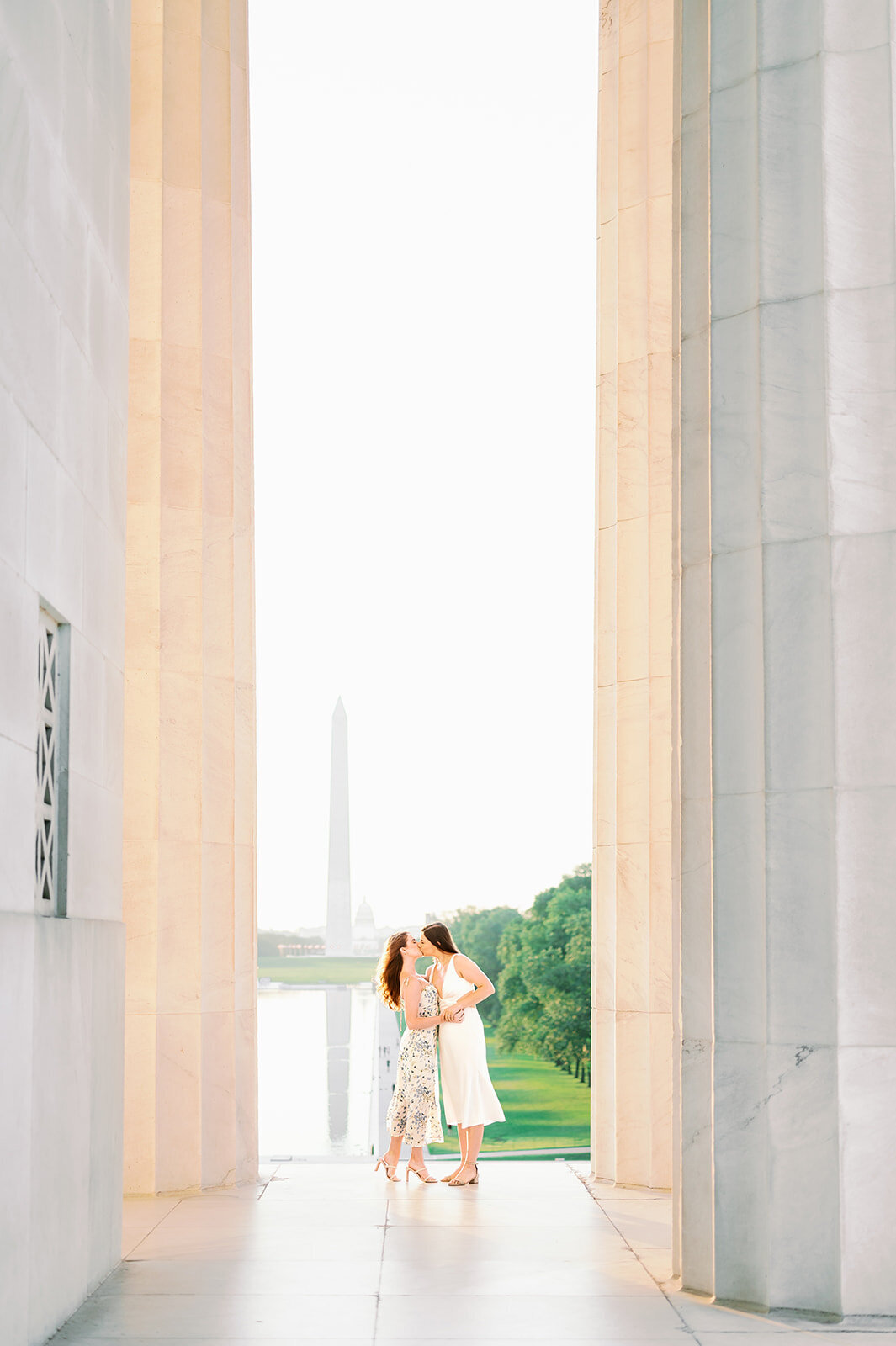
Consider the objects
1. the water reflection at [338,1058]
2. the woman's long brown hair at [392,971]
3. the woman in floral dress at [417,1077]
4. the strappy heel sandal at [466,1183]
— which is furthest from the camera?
the water reflection at [338,1058]

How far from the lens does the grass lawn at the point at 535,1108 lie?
89688 mm

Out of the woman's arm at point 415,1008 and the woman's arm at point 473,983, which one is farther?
the woman's arm at point 415,1008

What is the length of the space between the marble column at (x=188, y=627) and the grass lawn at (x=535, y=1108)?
66.7m

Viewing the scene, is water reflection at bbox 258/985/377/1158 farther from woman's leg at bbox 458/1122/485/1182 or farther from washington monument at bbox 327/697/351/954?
washington monument at bbox 327/697/351/954

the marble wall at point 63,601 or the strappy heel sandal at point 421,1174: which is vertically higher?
the marble wall at point 63,601

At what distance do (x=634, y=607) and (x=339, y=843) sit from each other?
11381cm

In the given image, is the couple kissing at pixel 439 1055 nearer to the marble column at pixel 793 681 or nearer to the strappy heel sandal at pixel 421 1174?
the strappy heel sandal at pixel 421 1174

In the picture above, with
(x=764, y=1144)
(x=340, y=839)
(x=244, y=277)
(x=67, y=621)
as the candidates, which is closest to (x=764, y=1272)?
(x=764, y=1144)

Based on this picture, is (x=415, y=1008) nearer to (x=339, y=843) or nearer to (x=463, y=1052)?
(x=463, y=1052)

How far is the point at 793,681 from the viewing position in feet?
39.7

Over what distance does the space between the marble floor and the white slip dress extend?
966mm

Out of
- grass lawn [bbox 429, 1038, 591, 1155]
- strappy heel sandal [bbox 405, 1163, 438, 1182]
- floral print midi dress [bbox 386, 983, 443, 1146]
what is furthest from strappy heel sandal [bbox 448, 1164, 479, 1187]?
grass lawn [bbox 429, 1038, 591, 1155]

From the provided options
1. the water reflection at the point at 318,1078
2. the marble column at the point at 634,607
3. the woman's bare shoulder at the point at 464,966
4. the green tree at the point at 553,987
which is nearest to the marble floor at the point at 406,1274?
the marble column at the point at 634,607

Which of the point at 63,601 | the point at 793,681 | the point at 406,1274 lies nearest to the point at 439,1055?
the point at 406,1274
